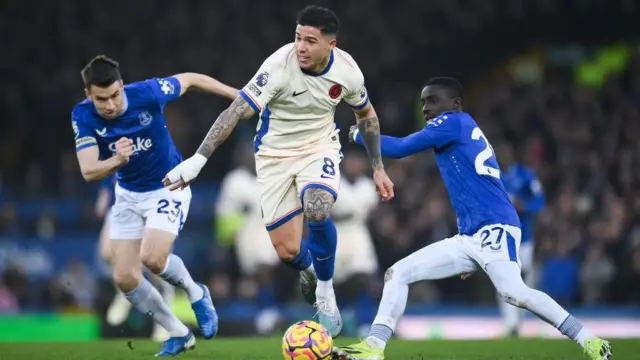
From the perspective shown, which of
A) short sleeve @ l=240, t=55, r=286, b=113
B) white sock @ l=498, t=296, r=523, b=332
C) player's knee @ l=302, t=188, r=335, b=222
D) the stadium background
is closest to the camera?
short sleeve @ l=240, t=55, r=286, b=113

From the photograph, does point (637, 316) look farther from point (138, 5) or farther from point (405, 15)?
point (138, 5)

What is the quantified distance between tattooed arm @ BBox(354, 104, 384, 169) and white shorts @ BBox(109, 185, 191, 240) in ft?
5.74

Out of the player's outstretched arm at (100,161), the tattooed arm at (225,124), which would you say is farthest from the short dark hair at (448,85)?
the player's outstretched arm at (100,161)

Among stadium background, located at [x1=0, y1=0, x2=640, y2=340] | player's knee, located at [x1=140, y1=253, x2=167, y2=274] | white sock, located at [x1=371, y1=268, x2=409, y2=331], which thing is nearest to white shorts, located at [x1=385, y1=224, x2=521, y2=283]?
white sock, located at [x1=371, y1=268, x2=409, y2=331]

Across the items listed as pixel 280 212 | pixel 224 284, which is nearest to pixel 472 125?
pixel 280 212

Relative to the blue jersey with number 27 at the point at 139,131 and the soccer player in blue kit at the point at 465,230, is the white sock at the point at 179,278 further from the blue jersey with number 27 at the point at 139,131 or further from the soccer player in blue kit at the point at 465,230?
the soccer player in blue kit at the point at 465,230

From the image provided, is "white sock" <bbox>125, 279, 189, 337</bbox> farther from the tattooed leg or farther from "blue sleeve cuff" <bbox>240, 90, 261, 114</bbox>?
"blue sleeve cuff" <bbox>240, 90, 261, 114</bbox>

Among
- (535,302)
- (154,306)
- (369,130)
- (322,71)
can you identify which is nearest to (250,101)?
(322,71)

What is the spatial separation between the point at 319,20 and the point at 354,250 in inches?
302

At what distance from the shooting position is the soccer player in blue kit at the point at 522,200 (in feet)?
46.3

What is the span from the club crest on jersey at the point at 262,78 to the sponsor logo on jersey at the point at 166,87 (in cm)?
122

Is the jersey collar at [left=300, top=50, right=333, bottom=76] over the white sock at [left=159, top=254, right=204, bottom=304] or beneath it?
over

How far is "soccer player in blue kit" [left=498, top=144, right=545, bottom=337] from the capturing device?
14.1 m

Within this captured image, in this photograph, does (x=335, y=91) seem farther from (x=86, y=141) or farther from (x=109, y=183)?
(x=109, y=183)
